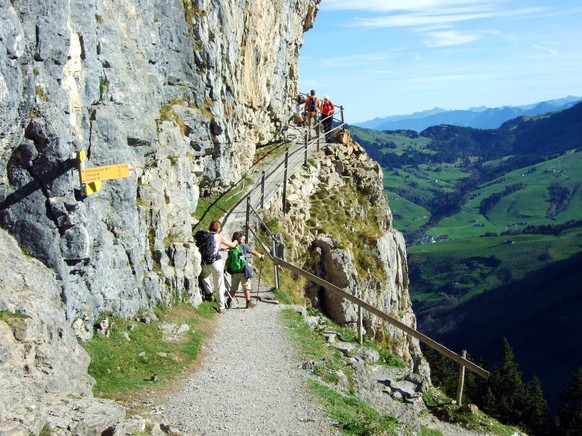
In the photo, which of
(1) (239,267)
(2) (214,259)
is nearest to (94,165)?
(2) (214,259)

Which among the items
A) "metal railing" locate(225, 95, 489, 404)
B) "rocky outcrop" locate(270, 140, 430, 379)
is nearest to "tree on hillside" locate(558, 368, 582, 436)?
"rocky outcrop" locate(270, 140, 430, 379)

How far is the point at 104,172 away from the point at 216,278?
7.06m

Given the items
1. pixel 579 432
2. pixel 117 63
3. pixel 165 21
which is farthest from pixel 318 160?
pixel 579 432

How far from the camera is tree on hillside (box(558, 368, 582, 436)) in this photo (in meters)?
53.7

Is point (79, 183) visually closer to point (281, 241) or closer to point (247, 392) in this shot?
point (247, 392)

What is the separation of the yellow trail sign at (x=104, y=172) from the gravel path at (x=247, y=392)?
212 inches

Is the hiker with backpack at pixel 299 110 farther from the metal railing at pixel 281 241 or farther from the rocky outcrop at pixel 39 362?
the rocky outcrop at pixel 39 362

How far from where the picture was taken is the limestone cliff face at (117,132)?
44.5 feet

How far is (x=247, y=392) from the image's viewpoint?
586 inches

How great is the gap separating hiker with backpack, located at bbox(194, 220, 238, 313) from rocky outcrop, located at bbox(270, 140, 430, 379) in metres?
7.78

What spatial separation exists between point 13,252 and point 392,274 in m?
25.5

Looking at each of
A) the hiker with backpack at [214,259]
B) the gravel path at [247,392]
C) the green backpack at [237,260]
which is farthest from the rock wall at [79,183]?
the gravel path at [247,392]

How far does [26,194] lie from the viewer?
1367 cm

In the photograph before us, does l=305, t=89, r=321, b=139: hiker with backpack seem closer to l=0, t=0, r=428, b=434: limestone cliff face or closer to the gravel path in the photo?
l=0, t=0, r=428, b=434: limestone cliff face
